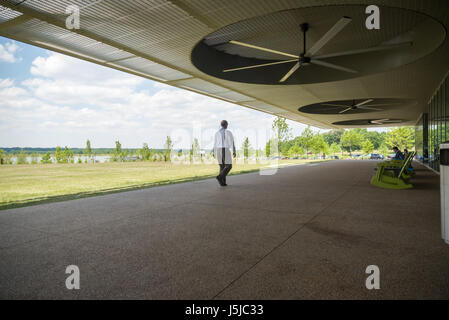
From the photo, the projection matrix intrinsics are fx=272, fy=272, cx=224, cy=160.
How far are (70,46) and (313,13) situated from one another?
660cm

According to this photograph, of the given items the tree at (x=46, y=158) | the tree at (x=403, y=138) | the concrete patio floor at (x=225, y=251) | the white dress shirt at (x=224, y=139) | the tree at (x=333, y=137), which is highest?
the tree at (x=333, y=137)

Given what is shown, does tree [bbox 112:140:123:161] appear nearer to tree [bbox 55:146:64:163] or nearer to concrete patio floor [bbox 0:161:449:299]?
tree [bbox 55:146:64:163]

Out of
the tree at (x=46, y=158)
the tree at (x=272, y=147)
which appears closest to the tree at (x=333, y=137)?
the tree at (x=272, y=147)

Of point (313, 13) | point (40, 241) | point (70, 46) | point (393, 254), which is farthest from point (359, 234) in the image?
point (70, 46)

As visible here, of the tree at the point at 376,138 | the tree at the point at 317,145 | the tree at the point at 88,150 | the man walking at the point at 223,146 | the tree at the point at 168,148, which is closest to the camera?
the man walking at the point at 223,146

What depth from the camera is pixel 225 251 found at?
3111 mm

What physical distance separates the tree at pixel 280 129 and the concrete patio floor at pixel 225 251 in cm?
2946

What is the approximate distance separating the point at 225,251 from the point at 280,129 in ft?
108

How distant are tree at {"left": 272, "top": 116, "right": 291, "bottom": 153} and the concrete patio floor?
29.5 meters

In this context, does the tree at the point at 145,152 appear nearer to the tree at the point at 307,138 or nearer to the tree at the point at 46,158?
the tree at the point at 46,158

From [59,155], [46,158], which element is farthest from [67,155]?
[46,158]

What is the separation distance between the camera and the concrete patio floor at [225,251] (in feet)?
7.32

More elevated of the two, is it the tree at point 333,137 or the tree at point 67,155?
the tree at point 333,137

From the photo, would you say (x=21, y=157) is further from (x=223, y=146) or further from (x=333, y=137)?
(x=333, y=137)
